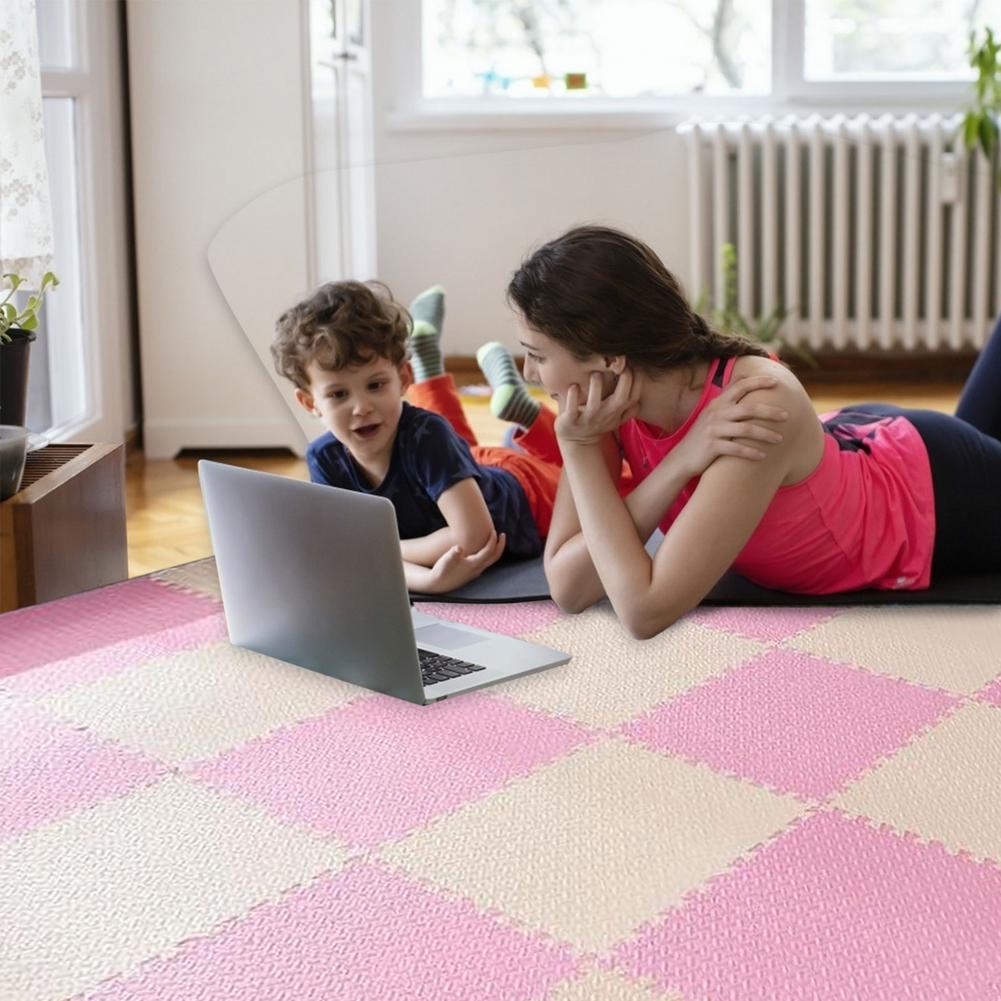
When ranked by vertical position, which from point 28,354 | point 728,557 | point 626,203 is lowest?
point 728,557

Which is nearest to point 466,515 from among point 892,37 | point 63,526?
point 63,526

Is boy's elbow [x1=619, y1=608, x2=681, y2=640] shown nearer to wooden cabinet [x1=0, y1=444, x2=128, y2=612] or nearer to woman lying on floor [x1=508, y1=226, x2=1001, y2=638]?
woman lying on floor [x1=508, y1=226, x2=1001, y2=638]

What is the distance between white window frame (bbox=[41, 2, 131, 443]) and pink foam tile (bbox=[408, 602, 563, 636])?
3.74ft

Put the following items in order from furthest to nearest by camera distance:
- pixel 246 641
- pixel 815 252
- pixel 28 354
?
pixel 815 252
pixel 28 354
pixel 246 641

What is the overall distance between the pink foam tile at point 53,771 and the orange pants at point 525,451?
2.60ft

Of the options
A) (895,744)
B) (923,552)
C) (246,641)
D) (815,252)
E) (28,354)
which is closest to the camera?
(895,744)

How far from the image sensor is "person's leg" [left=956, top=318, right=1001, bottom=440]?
2.05 m

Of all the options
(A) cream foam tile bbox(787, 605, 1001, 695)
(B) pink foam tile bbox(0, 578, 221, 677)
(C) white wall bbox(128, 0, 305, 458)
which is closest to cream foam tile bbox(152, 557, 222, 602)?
(B) pink foam tile bbox(0, 578, 221, 677)

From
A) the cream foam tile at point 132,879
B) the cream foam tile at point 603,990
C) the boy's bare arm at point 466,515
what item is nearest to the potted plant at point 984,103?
the boy's bare arm at point 466,515

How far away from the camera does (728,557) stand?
141 cm

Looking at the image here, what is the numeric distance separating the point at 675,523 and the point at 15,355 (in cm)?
91

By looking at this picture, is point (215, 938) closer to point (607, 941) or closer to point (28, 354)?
point (607, 941)

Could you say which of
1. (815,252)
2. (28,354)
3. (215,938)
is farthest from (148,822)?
(815,252)

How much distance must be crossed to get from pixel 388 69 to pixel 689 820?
3155 millimetres
